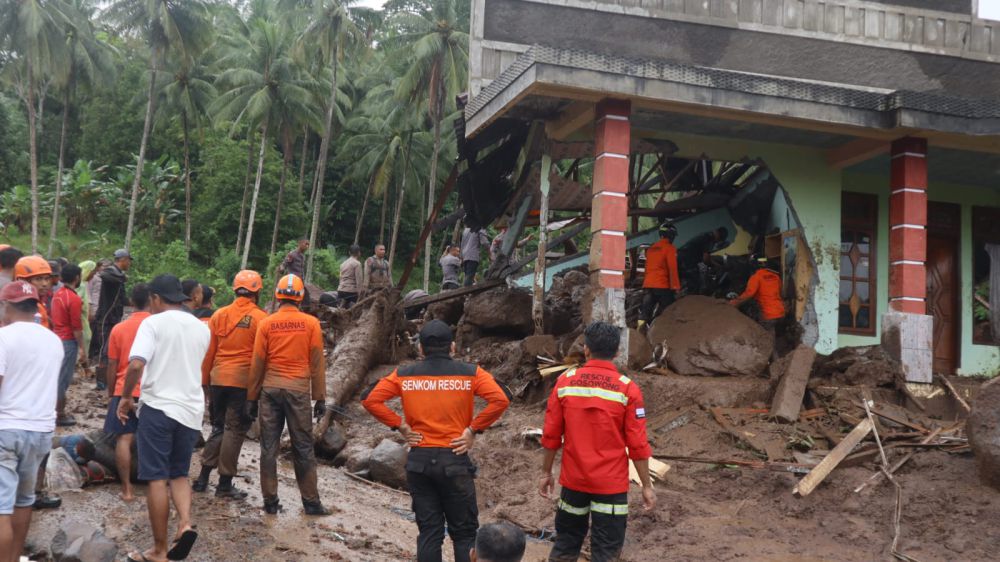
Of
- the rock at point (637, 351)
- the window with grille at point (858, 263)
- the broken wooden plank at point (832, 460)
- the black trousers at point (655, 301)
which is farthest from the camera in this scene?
the window with grille at point (858, 263)

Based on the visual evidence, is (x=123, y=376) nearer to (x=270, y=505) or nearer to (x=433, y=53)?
(x=270, y=505)

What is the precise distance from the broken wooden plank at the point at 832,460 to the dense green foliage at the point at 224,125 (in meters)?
25.5

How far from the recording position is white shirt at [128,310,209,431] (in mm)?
5613

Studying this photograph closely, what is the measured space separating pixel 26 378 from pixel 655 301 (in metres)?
9.55

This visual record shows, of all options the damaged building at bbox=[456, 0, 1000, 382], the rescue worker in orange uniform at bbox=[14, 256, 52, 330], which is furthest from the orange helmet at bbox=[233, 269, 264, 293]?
the damaged building at bbox=[456, 0, 1000, 382]

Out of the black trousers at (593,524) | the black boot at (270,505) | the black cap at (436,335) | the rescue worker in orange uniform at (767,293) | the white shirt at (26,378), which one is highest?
the rescue worker in orange uniform at (767,293)

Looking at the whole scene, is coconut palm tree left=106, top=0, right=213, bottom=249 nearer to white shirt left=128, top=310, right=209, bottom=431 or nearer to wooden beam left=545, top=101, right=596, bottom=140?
wooden beam left=545, top=101, right=596, bottom=140

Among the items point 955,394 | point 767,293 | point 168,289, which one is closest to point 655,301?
point 767,293

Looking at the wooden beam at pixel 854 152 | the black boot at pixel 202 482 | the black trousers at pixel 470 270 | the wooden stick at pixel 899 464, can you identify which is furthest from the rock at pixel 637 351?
the black trousers at pixel 470 270

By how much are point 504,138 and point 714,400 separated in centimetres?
537

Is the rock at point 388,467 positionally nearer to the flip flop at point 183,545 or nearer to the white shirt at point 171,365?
the white shirt at point 171,365

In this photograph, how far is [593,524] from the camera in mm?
5469

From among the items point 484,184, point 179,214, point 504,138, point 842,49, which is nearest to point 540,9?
point 504,138

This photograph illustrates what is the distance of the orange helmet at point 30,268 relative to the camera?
21.9 ft
